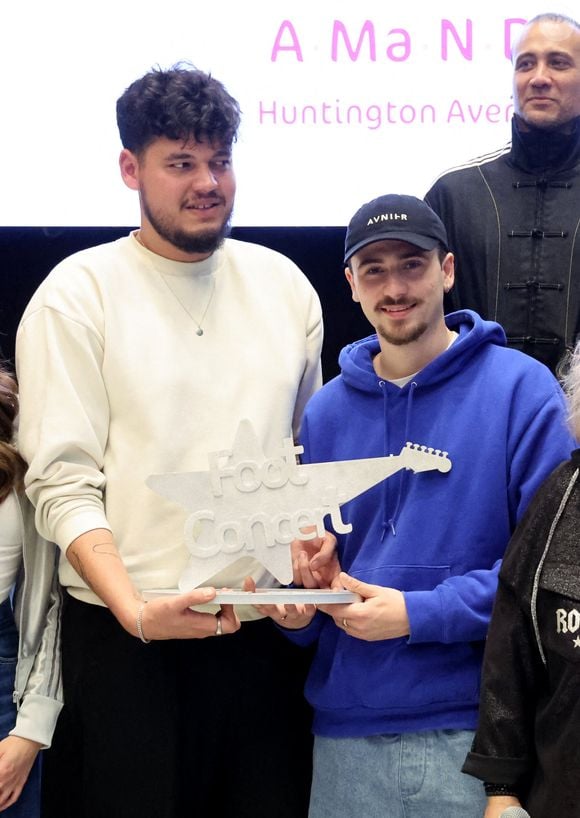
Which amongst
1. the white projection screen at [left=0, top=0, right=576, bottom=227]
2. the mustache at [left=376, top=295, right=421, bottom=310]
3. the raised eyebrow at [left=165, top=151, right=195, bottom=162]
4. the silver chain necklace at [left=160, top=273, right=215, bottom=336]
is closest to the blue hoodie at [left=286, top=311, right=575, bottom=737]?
the mustache at [left=376, top=295, right=421, bottom=310]

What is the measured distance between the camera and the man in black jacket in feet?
8.41

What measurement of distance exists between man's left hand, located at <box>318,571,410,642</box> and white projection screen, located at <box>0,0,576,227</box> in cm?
171

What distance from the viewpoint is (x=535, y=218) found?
259cm

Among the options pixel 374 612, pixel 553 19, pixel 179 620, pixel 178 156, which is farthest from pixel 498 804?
pixel 553 19

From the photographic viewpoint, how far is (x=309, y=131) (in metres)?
3.28

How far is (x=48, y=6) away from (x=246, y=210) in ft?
2.62

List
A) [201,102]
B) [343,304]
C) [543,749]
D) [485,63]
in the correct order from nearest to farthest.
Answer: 1. [543,749]
2. [201,102]
3. [485,63]
4. [343,304]

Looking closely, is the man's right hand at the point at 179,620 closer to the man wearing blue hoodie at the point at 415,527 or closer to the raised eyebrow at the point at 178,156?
the man wearing blue hoodie at the point at 415,527

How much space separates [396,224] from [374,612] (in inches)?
26.1

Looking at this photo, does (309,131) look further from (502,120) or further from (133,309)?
(133,309)

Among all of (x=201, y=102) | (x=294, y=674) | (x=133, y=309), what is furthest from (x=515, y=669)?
(x=201, y=102)

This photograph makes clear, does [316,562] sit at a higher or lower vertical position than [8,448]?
lower

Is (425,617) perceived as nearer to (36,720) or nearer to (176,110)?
(36,720)

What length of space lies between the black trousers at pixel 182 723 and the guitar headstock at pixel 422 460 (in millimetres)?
473
